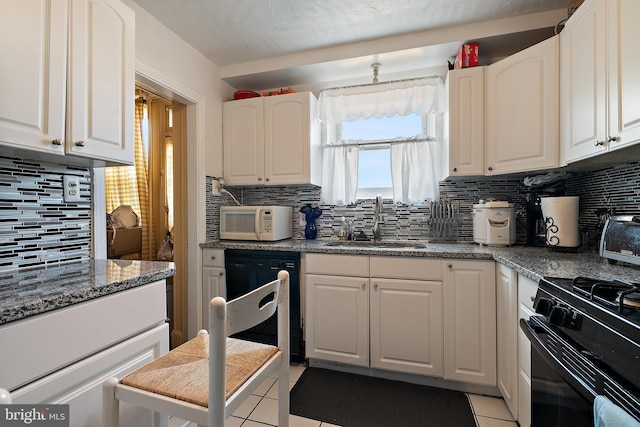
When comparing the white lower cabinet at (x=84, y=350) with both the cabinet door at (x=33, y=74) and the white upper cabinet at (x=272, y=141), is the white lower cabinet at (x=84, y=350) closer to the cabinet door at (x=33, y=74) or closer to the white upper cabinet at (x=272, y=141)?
the cabinet door at (x=33, y=74)

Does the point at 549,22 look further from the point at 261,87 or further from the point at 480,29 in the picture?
the point at 261,87

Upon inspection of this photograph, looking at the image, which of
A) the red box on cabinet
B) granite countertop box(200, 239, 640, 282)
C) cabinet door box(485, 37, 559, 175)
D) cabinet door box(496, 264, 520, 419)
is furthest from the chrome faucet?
the red box on cabinet

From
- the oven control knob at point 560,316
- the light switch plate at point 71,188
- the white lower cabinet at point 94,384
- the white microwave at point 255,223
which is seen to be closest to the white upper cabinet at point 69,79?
the light switch plate at point 71,188

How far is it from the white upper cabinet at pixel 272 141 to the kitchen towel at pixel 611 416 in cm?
206

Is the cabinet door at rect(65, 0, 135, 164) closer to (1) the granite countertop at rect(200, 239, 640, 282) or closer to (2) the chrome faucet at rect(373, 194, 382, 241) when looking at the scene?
(1) the granite countertop at rect(200, 239, 640, 282)

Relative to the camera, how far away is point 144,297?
1.12m

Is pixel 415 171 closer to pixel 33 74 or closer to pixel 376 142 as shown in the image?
pixel 376 142

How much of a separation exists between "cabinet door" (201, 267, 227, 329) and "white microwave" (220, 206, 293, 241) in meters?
0.31

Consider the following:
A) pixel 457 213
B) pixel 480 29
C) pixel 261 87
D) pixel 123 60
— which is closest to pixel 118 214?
pixel 261 87

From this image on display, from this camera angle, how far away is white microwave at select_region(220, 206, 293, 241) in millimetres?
2299

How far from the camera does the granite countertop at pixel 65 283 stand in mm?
→ 789

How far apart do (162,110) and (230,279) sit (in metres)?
2.34

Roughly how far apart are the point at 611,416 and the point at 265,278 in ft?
6.19

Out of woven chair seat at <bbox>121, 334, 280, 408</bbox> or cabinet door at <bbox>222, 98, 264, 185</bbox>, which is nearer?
woven chair seat at <bbox>121, 334, 280, 408</bbox>
